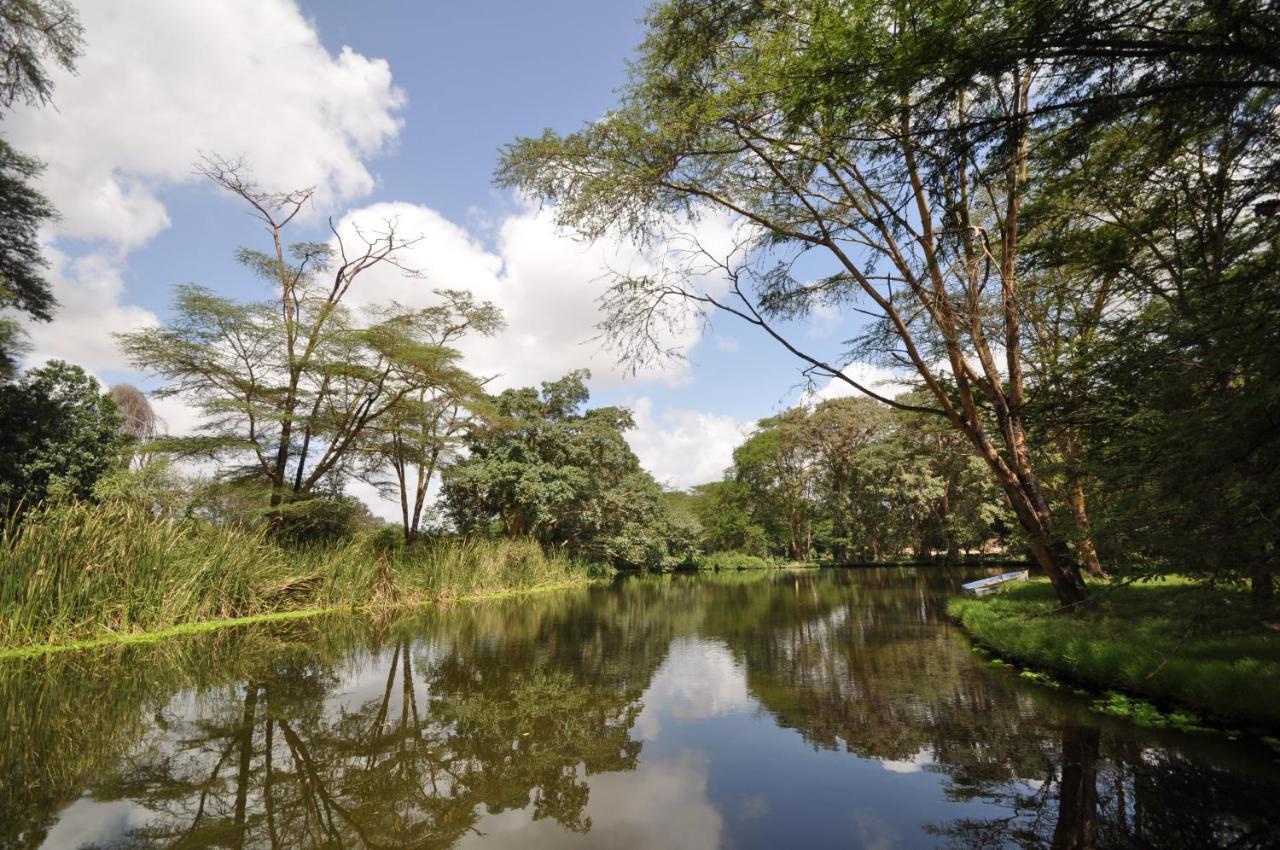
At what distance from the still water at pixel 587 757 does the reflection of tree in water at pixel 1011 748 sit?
0.02m

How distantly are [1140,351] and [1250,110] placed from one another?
1649 mm

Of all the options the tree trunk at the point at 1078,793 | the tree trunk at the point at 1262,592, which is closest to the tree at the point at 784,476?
the tree trunk at the point at 1262,592

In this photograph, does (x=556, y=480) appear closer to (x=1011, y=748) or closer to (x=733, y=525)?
(x=1011, y=748)

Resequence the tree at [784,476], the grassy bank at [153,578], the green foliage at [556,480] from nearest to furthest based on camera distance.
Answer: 1. the grassy bank at [153,578]
2. the green foliage at [556,480]
3. the tree at [784,476]

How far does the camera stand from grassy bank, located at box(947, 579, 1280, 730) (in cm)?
370

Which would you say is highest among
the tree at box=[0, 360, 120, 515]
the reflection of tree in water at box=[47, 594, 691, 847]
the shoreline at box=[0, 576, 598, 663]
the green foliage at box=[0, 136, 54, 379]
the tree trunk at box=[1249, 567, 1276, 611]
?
the green foliage at box=[0, 136, 54, 379]

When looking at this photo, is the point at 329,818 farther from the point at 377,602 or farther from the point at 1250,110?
the point at 377,602

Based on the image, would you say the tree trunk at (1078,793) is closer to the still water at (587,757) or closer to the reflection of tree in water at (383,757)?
the still water at (587,757)

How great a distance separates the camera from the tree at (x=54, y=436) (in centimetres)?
1458

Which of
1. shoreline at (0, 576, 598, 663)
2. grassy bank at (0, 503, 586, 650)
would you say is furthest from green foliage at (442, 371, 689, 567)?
grassy bank at (0, 503, 586, 650)

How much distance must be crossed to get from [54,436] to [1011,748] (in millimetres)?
22151

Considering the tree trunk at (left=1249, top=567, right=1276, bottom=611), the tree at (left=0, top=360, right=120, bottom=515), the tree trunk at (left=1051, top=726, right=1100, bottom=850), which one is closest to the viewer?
the tree trunk at (left=1051, top=726, right=1100, bottom=850)

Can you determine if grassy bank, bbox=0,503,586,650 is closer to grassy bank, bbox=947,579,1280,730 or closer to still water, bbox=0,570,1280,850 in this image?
still water, bbox=0,570,1280,850

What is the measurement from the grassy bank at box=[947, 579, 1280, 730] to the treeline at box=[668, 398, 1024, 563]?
1681cm
